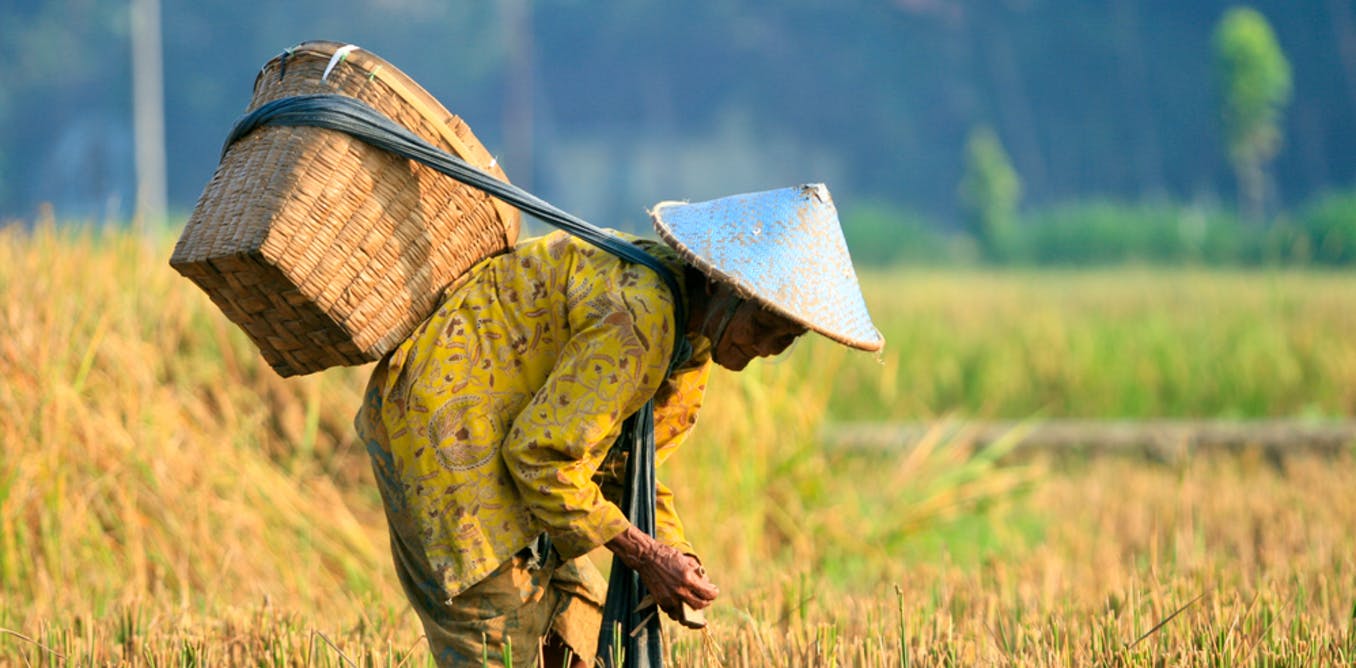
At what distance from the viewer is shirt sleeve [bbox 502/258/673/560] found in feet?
7.84

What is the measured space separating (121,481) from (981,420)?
5.39m

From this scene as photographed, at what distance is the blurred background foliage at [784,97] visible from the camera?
40.0 m

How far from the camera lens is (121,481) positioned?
4.35 meters

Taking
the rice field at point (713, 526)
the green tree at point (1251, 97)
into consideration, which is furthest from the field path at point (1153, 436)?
the green tree at point (1251, 97)

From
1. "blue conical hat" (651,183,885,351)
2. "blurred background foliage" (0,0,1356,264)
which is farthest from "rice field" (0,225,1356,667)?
"blurred background foliage" (0,0,1356,264)

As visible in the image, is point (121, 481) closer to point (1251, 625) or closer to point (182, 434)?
point (182, 434)

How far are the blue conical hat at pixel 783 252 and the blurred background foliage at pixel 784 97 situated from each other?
35.6 m

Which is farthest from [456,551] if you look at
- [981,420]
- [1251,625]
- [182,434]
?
[981,420]

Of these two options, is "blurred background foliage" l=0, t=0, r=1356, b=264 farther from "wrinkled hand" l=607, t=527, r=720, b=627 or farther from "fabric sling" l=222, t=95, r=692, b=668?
"wrinkled hand" l=607, t=527, r=720, b=627

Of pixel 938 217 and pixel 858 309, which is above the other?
pixel 938 217

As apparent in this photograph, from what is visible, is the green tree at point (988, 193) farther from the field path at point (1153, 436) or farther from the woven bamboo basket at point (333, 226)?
the woven bamboo basket at point (333, 226)

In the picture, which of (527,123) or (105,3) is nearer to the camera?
(527,123)

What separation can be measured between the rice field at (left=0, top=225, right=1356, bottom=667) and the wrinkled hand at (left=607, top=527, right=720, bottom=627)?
1.32 feet

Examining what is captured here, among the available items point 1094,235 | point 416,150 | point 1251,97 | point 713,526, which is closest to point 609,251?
point 416,150
